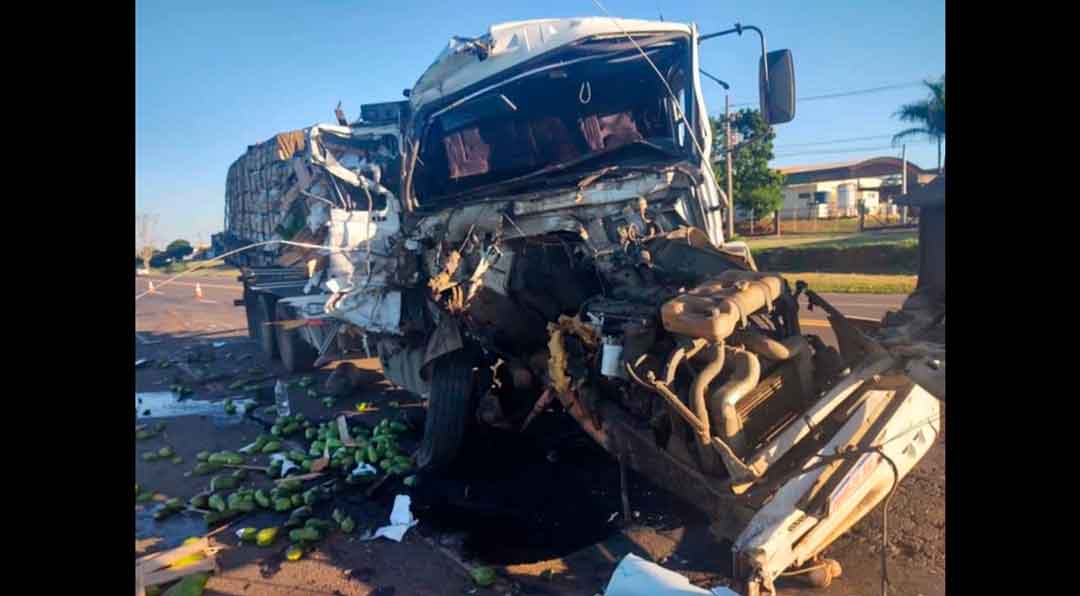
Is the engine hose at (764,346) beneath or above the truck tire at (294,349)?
above

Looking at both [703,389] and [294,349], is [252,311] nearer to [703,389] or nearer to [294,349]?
[294,349]

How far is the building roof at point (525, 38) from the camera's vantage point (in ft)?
15.8

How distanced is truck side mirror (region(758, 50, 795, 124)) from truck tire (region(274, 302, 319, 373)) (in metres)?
6.83

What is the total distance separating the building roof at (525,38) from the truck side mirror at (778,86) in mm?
792

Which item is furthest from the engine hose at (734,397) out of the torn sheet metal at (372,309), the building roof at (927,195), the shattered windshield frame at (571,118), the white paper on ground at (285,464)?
the white paper on ground at (285,464)

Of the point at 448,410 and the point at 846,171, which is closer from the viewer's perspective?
the point at 448,410

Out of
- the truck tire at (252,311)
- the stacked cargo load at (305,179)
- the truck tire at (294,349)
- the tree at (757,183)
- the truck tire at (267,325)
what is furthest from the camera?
the tree at (757,183)

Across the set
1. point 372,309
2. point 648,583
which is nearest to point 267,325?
point 372,309

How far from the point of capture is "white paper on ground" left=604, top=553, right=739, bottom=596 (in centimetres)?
243

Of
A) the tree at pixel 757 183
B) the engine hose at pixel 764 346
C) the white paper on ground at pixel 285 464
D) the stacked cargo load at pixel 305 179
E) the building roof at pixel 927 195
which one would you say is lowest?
the white paper on ground at pixel 285 464

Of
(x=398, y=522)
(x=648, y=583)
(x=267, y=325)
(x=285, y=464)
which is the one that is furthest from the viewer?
(x=267, y=325)

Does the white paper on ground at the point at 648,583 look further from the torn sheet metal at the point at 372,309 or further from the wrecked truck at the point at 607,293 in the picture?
the torn sheet metal at the point at 372,309

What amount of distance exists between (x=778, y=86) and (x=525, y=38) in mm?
1911

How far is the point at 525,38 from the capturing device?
486cm
